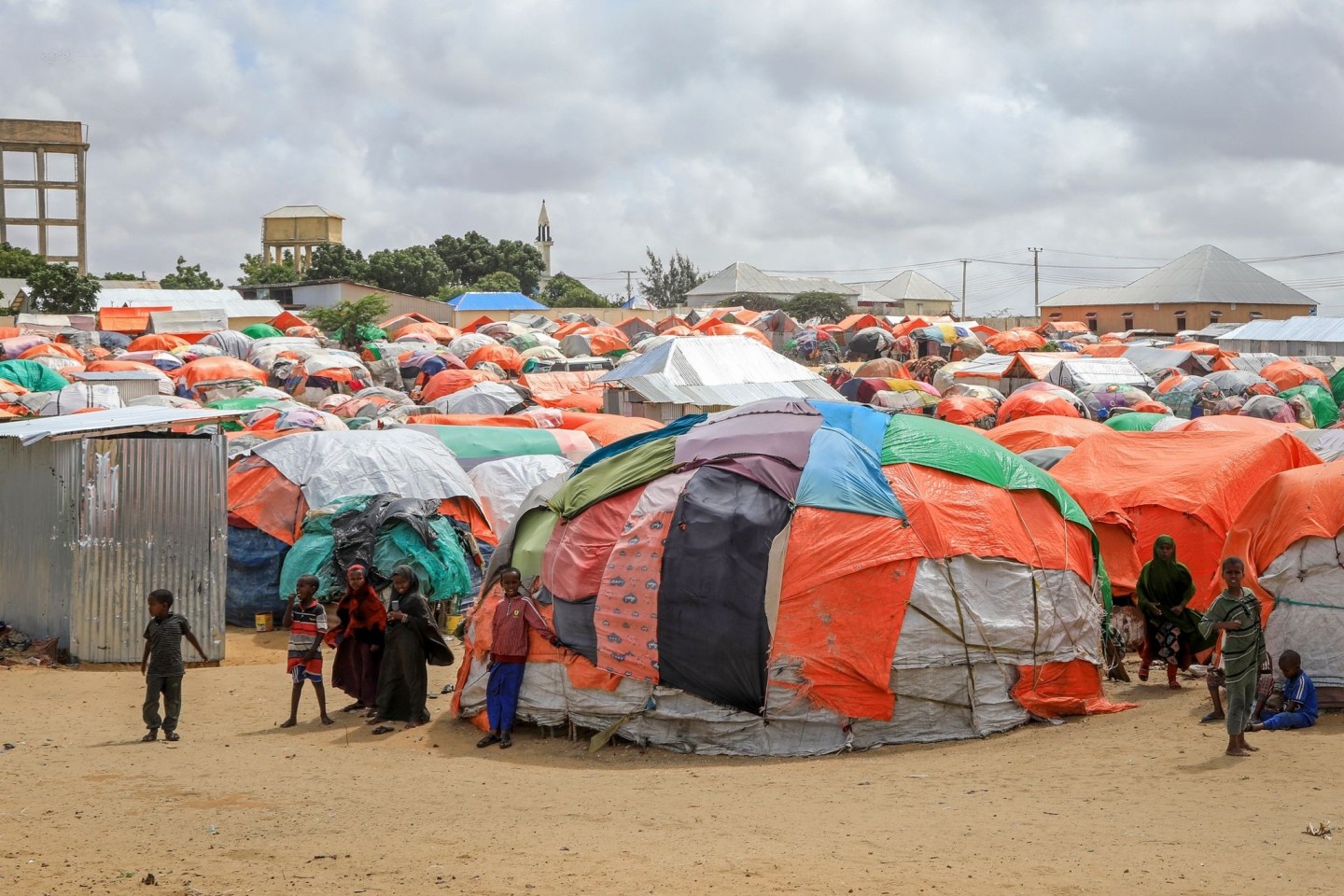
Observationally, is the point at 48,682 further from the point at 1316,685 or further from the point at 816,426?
the point at 1316,685

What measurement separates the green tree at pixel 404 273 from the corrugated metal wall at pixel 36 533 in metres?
57.6

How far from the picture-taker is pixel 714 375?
31453 mm

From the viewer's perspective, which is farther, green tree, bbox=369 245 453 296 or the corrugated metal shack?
green tree, bbox=369 245 453 296

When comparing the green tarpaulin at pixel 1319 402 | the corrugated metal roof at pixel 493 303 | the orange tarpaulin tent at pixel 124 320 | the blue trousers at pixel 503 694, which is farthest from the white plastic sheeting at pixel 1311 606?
the corrugated metal roof at pixel 493 303

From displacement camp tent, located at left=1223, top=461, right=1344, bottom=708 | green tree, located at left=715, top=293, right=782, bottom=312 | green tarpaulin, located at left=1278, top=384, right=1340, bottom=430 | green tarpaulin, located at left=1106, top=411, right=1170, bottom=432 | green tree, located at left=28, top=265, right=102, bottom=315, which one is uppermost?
green tree, located at left=715, top=293, right=782, bottom=312

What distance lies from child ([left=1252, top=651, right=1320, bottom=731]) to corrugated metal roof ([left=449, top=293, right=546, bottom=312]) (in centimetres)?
5391

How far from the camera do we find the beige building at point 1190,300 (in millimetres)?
77438

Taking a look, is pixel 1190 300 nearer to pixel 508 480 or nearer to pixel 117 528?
pixel 508 480

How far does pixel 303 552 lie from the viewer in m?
14.2

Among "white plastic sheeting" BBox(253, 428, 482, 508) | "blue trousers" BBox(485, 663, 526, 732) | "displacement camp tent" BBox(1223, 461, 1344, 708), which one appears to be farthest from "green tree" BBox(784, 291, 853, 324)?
"blue trousers" BBox(485, 663, 526, 732)

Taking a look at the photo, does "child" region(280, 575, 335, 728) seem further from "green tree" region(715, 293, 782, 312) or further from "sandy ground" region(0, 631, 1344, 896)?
"green tree" region(715, 293, 782, 312)

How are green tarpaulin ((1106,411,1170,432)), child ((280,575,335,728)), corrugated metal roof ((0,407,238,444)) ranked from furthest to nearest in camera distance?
green tarpaulin ((1106,411,1170,432)) < corrugated metal roof ((0,407,238,444)) < child ((280,575,335,728))

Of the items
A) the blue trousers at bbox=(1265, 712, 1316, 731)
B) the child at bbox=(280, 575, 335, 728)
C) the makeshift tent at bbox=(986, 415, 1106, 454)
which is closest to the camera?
the blue trousers at bbox=(1265, 712, 1316, 731)

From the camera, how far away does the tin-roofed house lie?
29.9m
